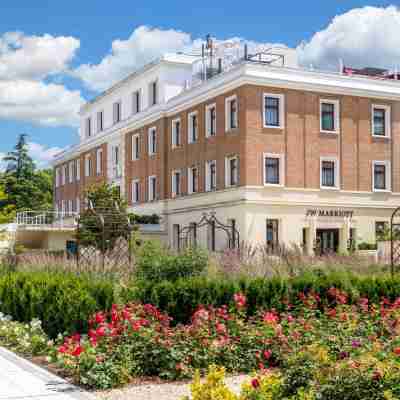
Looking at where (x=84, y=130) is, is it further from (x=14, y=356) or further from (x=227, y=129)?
(x=14, y=356)

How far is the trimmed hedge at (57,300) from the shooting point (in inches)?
496

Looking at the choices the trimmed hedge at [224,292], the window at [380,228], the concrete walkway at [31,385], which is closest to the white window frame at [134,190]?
the window at [380,228]

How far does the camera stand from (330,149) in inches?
1537

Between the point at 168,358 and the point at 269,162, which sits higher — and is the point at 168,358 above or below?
below

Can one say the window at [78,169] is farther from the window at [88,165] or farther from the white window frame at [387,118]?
the white window frame at [387,118]

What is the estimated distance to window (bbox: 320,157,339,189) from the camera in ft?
128

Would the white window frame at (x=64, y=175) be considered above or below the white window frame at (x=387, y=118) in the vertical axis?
below

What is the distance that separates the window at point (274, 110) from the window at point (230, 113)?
1671 mm

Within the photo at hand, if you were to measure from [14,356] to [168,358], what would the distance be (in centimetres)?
371

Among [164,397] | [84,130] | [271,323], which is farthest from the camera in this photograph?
[84,130]

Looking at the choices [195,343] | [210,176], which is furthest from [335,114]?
[195,343]

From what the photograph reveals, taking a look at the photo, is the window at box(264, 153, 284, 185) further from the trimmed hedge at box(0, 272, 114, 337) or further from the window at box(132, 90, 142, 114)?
the trimmed hedge at box(0, 272, 114, 337)

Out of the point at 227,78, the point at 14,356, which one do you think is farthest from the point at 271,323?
the point at 227,78

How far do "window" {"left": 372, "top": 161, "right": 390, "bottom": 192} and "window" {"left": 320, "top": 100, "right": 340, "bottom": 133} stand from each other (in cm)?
343
